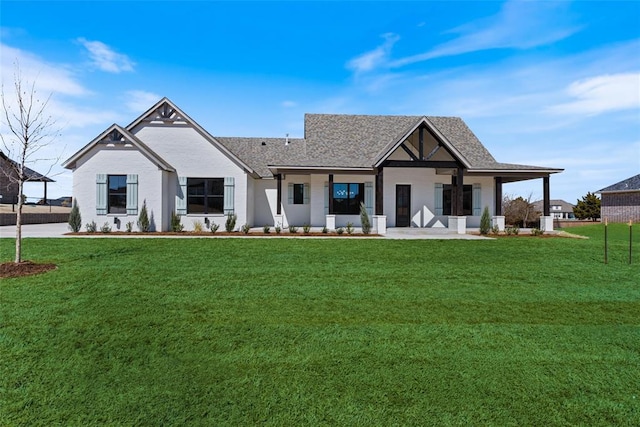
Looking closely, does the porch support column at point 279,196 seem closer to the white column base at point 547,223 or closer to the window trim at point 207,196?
the window trim at point 207,196

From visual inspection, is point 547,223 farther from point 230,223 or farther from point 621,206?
point 621,206

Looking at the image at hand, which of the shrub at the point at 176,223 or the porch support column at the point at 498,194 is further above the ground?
the porch support column at the point at 498,194

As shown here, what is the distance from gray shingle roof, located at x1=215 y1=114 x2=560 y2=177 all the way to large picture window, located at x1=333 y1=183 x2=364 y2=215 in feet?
5.18

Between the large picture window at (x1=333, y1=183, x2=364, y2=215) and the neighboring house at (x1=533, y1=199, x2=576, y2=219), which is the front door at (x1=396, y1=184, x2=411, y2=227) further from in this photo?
the neighboring house at (x1=533, y1=199, x2=576, y2=219)

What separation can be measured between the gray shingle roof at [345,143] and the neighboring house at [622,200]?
20.2m

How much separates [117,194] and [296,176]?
9.14 m

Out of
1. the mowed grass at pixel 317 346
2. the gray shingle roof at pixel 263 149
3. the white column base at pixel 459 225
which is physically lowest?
the mowed grass at pixel 317 346

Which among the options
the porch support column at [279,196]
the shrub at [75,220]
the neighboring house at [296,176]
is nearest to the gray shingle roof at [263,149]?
the neighboring house at [296,176]

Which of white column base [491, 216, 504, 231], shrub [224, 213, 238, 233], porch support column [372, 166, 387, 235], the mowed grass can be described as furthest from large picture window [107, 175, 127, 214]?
white column base [491, 216, 504, 231]

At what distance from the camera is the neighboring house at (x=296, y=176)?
54.5 ft

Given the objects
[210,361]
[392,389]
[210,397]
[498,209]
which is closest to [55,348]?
[210,361]

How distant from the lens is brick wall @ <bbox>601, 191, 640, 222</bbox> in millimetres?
31234

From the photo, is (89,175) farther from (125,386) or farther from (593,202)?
(593,202)

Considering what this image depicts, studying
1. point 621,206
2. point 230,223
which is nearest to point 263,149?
point 230,223
